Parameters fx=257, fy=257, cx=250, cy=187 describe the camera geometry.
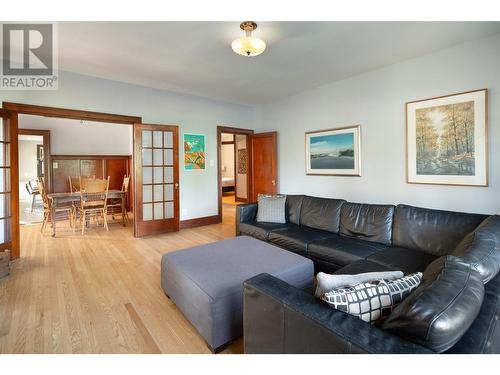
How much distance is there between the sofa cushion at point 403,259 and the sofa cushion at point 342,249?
0.10 meters

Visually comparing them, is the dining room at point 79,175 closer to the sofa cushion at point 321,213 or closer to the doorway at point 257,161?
the doorway at point 257,161

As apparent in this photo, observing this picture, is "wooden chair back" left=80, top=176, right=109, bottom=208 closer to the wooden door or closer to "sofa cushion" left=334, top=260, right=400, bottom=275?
the wooden door

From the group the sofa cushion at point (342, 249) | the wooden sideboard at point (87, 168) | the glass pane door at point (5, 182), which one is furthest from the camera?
the wooden sideboard at point (87, 168)

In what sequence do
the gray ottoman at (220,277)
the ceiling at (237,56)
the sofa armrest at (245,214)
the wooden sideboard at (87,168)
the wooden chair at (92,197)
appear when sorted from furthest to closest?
the wooden sideboard at (87,168) < the wooden chair at (92,197) < the sofa armrest at (245,214) < the ceiling at (237,56) < the gray ottoman at (220,277)

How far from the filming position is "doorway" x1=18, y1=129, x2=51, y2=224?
6.03 metres

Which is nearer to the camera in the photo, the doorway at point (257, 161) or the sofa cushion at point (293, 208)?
the sofa cushion at point (293, 208)

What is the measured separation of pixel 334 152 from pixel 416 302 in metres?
3.71

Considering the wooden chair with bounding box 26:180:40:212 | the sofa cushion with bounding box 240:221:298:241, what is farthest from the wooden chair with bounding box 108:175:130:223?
the sofa cushion with bounding box 240:221:298:241

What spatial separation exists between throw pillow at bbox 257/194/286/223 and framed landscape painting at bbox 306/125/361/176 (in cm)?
122

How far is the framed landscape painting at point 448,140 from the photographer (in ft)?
9.49

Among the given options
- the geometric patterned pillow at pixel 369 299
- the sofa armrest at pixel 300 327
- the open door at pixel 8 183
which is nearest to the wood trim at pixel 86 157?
the open door at pixel 8 183
